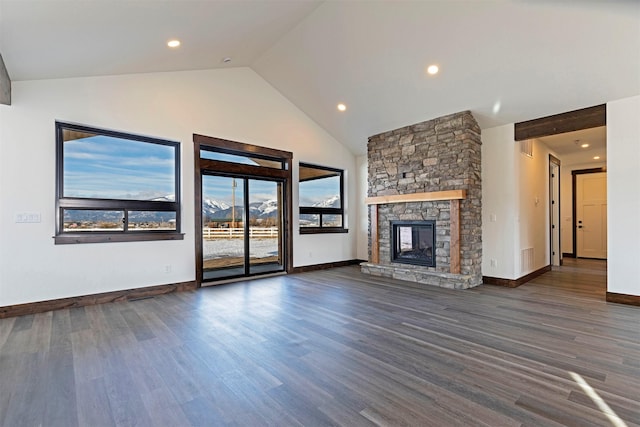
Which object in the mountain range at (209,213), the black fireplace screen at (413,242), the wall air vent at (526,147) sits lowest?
the black fireplace screen at (413,242)

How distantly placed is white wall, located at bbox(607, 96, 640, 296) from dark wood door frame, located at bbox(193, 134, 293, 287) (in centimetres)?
513

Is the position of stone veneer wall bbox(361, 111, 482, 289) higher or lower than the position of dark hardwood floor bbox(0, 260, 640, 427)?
higher

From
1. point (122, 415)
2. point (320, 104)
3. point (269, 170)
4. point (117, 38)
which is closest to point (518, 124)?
point (320, 104)

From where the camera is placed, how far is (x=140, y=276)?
4648 millimetres

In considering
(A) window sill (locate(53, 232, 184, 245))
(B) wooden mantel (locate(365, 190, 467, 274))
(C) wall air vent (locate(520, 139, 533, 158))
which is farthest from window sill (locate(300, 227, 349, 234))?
(C) wall air vent (locate(520, 139, 533, 158))

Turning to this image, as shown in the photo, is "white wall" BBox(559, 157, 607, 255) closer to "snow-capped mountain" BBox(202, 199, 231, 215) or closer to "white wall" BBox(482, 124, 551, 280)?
"white wall" BBox(482, 124, 551, 280)

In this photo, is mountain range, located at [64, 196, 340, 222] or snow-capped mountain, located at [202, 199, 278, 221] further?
snow-capped mountain, located at [202, 199, 278, 221]

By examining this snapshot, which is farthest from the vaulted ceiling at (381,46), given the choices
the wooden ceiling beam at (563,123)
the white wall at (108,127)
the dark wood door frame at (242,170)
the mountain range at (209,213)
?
the mountain range at (209,213)

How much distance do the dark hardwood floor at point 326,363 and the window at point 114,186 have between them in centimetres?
112

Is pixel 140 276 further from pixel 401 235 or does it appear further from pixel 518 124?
pixel 518 124

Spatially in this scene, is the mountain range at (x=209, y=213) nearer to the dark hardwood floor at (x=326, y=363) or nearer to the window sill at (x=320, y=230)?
the window sill at (x=320, y=230)

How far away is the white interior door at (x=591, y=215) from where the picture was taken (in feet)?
26.6

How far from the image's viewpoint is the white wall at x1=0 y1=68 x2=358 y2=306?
12.3ft

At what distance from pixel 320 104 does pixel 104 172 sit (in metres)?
3.94
